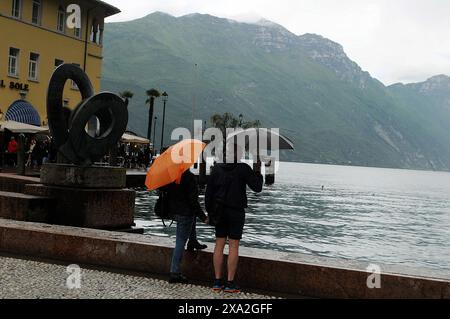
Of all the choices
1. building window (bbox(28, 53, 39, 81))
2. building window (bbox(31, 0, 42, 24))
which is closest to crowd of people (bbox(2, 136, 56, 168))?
building window (bbox(28, 53, 39, 81))

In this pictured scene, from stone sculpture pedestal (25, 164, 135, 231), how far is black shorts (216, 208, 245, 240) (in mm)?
4509

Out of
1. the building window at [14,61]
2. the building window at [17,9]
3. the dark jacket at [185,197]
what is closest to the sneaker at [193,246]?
the dark jacket at [185,197]

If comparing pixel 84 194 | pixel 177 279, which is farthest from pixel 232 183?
pixel 84 194

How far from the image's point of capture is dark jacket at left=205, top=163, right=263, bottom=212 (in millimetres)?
7051

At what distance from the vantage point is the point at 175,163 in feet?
24.2

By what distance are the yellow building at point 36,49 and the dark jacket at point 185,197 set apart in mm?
31324

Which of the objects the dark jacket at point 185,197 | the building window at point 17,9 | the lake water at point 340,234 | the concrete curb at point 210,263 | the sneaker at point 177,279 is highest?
the building window at point 17,9

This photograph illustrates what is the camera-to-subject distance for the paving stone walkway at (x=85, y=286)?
6703 millimetres

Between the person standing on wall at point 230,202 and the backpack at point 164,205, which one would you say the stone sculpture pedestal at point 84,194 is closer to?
the backpack at point 164,205

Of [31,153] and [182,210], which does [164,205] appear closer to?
[182,210]

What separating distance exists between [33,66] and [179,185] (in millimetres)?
37835

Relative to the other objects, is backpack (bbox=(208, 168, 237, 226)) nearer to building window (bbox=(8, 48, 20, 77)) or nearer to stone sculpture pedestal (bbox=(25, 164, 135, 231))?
stone sculpture pedestal (bbox=(25, 164, 135, 231))

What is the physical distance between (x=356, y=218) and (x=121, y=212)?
78.1 ft
